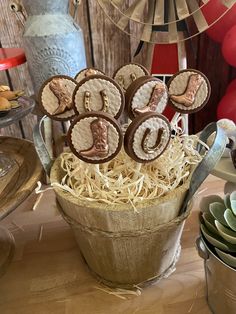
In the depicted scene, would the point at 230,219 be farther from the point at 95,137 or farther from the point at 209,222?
the point at 95,137

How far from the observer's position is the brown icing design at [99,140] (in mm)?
440

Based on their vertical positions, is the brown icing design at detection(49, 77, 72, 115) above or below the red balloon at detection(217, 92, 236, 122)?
above

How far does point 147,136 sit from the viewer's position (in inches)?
17.9

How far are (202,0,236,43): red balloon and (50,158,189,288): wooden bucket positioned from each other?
64cm

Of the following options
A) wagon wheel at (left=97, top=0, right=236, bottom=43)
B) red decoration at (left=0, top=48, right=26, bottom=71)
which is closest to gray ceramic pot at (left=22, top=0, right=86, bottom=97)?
red decoration at (left=0, top=48, right=26, bottom=71)

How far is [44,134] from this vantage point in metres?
0.88

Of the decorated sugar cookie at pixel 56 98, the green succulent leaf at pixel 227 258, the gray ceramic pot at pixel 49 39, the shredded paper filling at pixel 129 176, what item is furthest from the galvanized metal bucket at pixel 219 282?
the gray ceramic pot at pixel 49 39

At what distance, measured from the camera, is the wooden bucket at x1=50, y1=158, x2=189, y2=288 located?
49cm

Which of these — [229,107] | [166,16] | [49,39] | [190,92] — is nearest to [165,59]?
[166,16]

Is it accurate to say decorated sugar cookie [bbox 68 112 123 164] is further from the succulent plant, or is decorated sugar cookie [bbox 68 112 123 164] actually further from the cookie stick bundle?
the succulent plant

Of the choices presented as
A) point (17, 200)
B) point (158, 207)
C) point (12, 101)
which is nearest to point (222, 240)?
point (158, 207)

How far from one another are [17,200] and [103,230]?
17cm

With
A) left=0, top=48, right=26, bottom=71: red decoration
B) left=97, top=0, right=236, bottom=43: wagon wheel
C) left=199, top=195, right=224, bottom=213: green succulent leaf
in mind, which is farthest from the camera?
left=97, top=0, right=236, bottom=43: wagon wheel

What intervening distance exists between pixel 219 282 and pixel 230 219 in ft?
0.35
